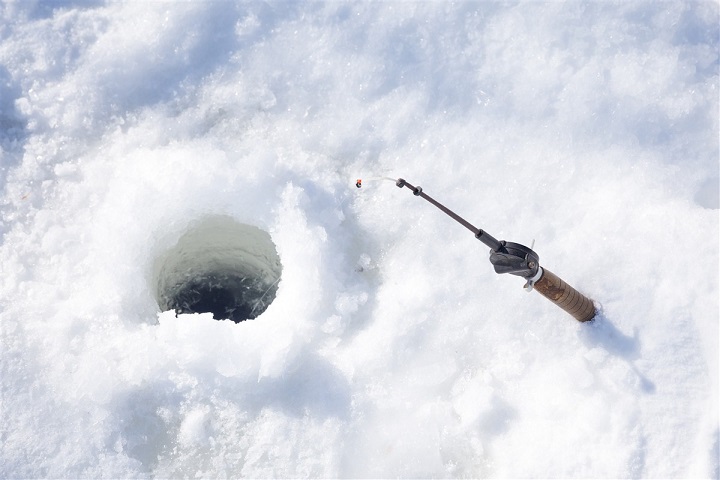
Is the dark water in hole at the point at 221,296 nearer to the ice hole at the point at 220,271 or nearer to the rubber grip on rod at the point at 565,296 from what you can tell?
the ice hole at the point at 220,271

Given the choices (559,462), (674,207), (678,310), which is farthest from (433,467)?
(674,207)

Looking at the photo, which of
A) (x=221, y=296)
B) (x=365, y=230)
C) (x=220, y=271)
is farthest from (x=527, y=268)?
(x=221, y=296)

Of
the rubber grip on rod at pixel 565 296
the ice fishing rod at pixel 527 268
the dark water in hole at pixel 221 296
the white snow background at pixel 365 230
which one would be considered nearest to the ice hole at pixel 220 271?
the dark water in hole at pixel 221 296

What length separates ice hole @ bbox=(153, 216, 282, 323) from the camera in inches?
258

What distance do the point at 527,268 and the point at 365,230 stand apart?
223 cm

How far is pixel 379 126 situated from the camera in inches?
255

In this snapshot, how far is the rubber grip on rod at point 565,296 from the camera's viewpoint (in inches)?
189

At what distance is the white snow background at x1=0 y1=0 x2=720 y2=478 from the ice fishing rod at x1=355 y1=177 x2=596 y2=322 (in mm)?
401

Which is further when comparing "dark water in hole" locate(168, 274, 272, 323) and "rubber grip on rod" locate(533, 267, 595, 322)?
"dark water in hole" locate(168, 274, 272, 323)

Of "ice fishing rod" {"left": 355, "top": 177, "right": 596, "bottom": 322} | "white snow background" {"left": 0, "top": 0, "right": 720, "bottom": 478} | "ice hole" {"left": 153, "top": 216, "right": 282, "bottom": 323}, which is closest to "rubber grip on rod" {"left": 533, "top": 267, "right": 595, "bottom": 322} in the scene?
"ice fishing rod" {"left": 355, "top": 177, "right": 596, "bottom": 322}

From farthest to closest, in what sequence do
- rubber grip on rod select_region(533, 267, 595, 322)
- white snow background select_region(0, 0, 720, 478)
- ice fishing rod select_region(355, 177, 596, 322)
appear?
white snow background select_region(0, 0, 720, 478) → rubber grip on rod select_region(533, 267, 595, 322) → ice fishing rod select_region(355, 177, 596, 322)

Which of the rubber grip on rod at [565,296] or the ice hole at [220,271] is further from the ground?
the ice hole at [220,271]

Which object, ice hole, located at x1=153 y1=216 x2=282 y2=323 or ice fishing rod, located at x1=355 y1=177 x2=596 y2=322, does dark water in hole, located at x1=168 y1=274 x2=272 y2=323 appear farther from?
ice fishing rod, located at x1=355 y1=177 x2=596 y2=322

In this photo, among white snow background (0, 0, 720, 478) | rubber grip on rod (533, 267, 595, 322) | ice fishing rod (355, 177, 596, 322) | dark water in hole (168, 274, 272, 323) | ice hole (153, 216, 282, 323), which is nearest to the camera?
ice fishing rod (355, 177, 596, 322)
